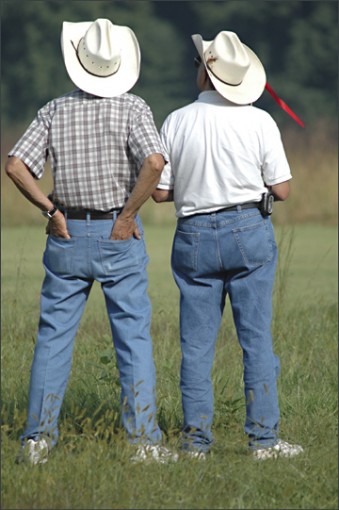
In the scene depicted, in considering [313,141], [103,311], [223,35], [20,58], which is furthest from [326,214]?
[20,58]

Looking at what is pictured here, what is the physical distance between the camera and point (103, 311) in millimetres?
7777

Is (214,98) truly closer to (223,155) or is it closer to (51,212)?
(223,155)

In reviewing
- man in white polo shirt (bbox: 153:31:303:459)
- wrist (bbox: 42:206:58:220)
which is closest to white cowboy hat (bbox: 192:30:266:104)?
man in white polo shirt (bbox: 153:31:303:459)

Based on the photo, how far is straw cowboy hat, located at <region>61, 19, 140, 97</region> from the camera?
3.98 m

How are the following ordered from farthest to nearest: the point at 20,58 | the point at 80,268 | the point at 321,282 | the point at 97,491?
the point at 20,58
the point at 321,282
the point at 80,268
the point at 97,491

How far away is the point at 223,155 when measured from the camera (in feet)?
13.0

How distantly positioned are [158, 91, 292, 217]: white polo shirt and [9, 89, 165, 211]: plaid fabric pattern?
5.5 inches

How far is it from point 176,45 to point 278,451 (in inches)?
980

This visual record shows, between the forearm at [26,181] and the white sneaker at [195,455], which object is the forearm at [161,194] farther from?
the white sneaker at [195,455]

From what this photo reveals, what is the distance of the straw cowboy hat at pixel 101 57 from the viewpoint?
3979 millimetres

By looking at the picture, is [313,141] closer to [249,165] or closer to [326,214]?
[326,214]

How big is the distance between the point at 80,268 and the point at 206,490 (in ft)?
2.82

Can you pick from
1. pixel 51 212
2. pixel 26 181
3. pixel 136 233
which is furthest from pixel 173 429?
pixel 26 181

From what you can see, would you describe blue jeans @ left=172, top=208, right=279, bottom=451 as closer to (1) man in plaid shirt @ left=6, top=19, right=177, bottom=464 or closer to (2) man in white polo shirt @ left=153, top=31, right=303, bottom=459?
(2) man in white polo shirt @ left=153, top=31, right=303, bottom=459
